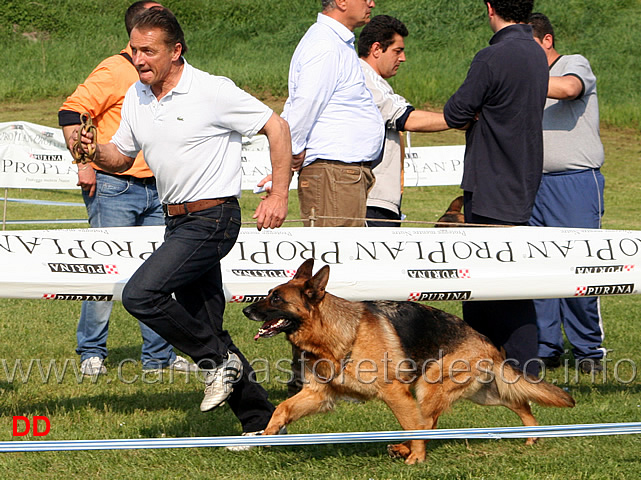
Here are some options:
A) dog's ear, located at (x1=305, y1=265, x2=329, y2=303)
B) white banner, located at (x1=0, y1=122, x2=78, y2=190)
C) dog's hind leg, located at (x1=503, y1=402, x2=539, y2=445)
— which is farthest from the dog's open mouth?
white banner, located at (x1=0, y1=122, x2=78, y2=190)

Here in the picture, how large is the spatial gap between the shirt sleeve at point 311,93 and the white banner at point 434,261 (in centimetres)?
64

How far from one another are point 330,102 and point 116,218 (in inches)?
69.4

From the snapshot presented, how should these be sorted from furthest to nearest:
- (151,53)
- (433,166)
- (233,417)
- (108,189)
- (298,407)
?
(433,166) < (108,189) < (233,417) < (298,407) < (151,53)

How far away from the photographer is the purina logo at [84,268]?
15.5ft

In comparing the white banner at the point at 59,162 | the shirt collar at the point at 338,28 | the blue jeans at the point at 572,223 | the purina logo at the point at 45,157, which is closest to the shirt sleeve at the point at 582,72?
the blue jeans at the point at 572,223

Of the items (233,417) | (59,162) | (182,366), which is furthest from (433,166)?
(233,417)

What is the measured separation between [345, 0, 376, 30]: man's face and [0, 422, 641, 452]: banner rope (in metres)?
2.71

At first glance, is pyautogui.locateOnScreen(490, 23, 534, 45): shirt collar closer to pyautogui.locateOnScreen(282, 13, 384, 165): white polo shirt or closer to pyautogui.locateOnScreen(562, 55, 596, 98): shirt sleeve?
pyautogui.locateOnScreen(282, 13, 384, 165): white polo shirt

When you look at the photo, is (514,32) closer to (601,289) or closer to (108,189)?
(601,289)

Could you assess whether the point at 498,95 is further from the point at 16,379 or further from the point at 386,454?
the point at 16,379

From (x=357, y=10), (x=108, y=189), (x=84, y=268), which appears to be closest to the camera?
(x=84, y=268)

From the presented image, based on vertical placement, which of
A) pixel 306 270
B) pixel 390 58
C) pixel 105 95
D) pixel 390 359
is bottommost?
pixel 390 359

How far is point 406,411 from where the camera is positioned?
4492 millimetres

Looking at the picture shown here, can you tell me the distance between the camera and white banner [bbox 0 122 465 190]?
14414 mm
